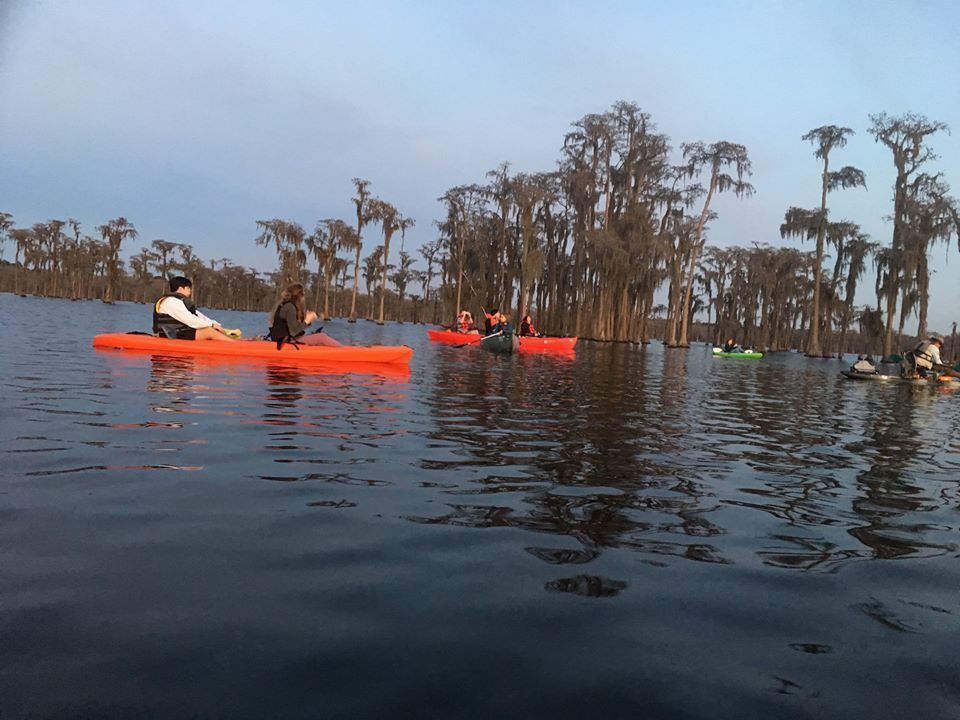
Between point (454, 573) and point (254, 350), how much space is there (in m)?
10.4

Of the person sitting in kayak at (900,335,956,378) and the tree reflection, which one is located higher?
the person sitting in kayak at (900,335,956,378)

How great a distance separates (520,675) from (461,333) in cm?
2399

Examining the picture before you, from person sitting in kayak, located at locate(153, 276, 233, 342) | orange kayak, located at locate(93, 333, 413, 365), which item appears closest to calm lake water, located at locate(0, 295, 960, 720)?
orange kayak, located at locate(93, 333, 413, 365)

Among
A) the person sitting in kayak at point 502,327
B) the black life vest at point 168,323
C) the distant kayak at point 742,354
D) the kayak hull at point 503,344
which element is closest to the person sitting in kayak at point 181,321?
the black life vest at point 168,323

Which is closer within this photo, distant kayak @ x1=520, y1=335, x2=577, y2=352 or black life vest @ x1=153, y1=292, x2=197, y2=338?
black life vest @ x1=153, y1=292, x2=197, y2=338

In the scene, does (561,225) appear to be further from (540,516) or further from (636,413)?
(540,516)

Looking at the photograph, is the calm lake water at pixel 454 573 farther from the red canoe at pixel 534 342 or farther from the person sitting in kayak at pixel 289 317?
the red canoe at pixel 534 342

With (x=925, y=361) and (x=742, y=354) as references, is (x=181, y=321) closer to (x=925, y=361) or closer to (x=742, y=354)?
(x=925, y=361)

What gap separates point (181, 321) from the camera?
1227cm

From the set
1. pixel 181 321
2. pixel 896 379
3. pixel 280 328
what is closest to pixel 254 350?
pixel 280 328

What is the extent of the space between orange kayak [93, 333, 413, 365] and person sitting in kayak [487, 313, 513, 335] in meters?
8.12

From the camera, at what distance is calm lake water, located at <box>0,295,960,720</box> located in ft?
5.83

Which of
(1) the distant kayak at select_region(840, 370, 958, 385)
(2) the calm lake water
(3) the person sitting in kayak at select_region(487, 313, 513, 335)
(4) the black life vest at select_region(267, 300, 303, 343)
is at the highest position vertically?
(3) the person sitting in kayak at select_region(487, 313, 513, 335)

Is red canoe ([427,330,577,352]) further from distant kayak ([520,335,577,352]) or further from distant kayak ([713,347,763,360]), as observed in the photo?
distant kayak ([713,347,763,360])
